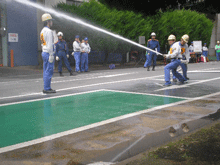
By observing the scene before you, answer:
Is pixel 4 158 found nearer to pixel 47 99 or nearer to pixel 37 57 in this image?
pixel 47 99

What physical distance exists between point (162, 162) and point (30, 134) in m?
2.26

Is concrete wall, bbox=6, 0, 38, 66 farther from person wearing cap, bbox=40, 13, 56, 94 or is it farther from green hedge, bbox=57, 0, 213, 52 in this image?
person wearing cap, bbox=40, 13, 56, 94

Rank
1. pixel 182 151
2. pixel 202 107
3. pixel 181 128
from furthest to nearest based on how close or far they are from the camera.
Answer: pixel 202 107, pixel 181 128, pixel 182 151

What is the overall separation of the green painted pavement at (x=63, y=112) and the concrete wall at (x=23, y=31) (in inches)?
583

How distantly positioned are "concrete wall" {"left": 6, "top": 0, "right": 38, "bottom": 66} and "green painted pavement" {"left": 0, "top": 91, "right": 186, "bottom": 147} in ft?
48.6

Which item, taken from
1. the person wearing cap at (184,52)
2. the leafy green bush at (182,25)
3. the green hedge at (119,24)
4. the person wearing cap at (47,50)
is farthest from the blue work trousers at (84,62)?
the leafy green bush at (182,25)

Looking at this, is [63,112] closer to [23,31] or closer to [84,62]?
[84,62]

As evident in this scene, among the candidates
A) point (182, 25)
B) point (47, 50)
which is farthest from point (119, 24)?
point (47, 50)

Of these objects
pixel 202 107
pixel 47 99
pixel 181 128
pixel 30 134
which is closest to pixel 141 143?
pixel 181 128

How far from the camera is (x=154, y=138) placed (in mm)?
5012

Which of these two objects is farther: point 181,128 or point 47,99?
point 47,99

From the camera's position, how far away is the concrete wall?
22594mm

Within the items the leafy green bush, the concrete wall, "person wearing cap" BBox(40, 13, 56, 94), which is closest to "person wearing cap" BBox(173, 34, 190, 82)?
"person wearing cap" BBox(40, 13, 56, 94)

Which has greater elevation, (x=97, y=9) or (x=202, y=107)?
A: (x=97, y=9)
